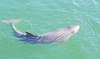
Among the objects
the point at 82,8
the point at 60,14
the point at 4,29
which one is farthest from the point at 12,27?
the point at 82,8

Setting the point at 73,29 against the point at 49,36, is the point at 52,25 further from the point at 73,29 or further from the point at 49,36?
the point at 49,36

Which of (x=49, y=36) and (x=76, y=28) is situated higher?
(x=49, y=36)

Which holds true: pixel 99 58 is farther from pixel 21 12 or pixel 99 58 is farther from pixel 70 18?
pixel 21 12

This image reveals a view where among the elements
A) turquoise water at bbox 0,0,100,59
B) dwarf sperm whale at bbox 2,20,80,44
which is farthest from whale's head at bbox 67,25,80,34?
turquoise water at bbox 0,0,100,59

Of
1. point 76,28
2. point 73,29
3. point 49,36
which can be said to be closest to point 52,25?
point 73,29

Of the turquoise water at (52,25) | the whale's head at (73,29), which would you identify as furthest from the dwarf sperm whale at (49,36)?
the turquoise water at (52,25)
